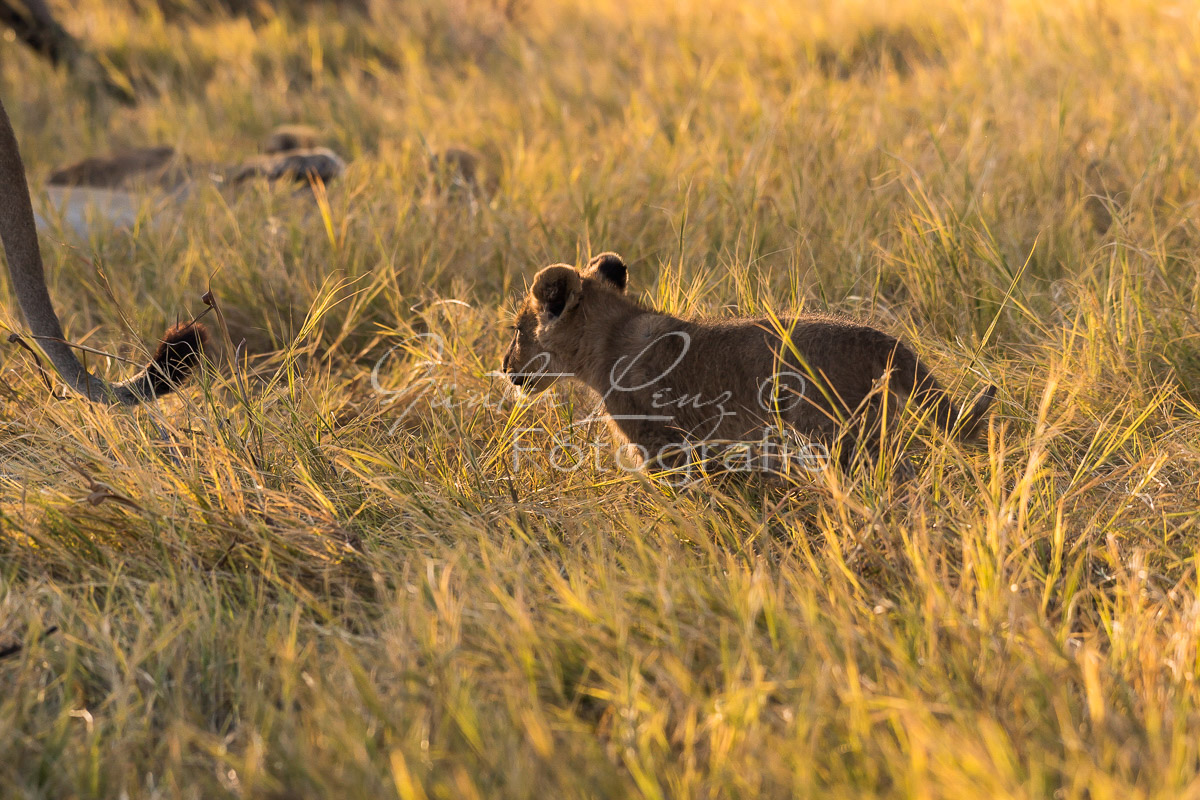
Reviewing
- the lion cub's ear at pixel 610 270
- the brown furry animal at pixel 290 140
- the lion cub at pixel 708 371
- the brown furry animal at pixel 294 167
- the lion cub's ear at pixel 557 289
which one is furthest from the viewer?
the brown furry animal at pixel 290 140

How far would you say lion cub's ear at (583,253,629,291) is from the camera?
12.1ft

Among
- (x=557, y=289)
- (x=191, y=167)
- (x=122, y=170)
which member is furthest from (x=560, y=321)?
(x=122, y=170)

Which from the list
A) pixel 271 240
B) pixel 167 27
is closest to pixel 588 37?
pixel 167 27

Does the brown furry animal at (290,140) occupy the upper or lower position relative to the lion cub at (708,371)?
lower

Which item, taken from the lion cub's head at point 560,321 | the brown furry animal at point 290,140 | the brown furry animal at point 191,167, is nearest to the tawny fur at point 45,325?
the lion cub's head at point 560,321

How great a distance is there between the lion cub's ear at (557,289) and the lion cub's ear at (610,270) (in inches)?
5.7

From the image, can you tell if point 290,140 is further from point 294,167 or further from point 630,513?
point 630,513

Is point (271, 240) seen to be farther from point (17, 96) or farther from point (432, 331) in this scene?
point (17, 96)

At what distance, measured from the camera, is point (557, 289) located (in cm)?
351

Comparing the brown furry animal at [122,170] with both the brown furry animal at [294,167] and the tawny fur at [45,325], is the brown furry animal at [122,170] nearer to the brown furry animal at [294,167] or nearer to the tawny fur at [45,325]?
the brown furry animal at [294,167]

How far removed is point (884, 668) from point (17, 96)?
9.05m

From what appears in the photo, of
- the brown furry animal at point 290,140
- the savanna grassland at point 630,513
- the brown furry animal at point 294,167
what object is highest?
the savanna grassland at point 630,513

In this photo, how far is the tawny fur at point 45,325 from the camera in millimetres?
3047

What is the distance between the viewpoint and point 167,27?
36.4 ft
